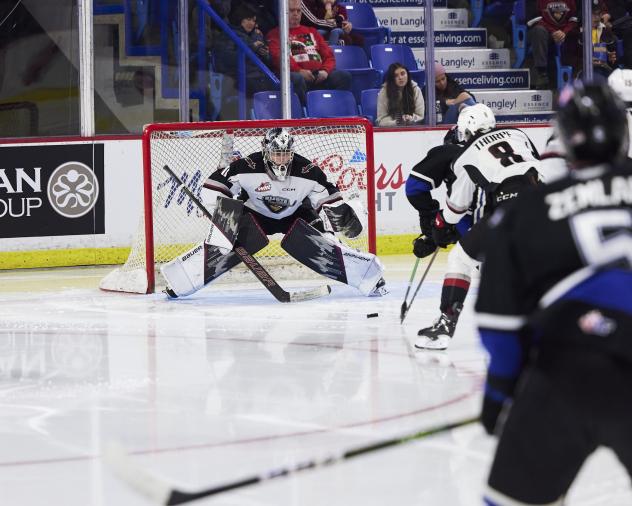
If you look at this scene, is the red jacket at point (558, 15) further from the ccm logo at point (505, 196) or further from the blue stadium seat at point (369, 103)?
the ccm logo at point (505, 196)

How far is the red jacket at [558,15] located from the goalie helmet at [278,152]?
141 inches

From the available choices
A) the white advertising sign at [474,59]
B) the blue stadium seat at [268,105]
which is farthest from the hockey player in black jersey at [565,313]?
the white advertising sign at [474,59]

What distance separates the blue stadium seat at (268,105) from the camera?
860cm

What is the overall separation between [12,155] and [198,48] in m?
1.42

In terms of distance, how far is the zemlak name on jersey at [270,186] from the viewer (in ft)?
22.2

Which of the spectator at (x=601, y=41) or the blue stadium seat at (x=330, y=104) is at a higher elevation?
the spectator at (x=601, y=41)

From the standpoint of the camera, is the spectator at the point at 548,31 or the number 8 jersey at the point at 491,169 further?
the spectator at the point at 548,31

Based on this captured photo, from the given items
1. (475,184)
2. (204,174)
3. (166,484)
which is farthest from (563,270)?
(204,174)

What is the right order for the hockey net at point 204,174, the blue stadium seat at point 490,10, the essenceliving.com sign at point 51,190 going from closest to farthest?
the hockey net at point 204,174, the essenceliving.com sign at point 51,190, the blue stadium seat at point 490,10

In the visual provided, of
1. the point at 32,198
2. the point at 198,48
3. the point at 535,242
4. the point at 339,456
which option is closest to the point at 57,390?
the point at 339,456

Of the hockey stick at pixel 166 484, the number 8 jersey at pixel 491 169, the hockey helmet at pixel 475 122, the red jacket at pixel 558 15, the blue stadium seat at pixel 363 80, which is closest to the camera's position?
the hockey stick at pixel 166 484

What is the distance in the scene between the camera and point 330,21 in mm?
9289

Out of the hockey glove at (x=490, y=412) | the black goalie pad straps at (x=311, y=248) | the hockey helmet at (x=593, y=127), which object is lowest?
the hockey glove at (x=490, y=412)

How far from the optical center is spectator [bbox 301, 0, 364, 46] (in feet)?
29.7
